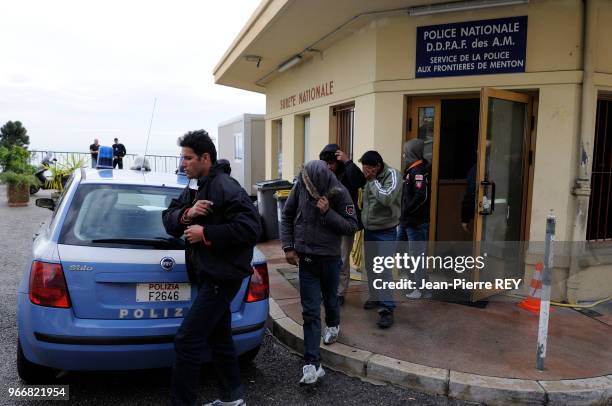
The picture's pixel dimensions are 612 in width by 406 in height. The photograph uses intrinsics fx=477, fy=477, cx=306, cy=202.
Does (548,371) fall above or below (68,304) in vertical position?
below

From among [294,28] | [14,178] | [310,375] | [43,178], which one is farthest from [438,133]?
[43,178]

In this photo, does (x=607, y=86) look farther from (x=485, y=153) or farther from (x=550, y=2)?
(x=485, y=153)

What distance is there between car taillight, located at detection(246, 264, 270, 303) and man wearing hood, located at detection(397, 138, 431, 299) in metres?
2.24

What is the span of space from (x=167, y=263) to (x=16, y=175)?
12.8m

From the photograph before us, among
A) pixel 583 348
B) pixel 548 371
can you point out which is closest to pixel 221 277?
pixel 548 371

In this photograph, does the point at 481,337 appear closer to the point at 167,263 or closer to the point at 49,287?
the point at 167,263

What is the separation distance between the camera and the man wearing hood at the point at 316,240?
348cm

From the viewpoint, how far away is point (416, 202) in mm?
5047

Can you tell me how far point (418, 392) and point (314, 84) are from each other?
18.6 feet

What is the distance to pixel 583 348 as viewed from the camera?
4.00 metres

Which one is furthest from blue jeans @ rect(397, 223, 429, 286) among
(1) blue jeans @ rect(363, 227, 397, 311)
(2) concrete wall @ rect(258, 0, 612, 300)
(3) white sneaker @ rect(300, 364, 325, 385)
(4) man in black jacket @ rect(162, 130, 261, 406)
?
(4) man in black jacket @ rect(162, 130, 261, 406)

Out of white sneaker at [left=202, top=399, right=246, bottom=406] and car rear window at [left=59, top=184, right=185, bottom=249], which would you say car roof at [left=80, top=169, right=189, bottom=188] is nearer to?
car rear window at [left=59, top=184, right=185, bottom=249]

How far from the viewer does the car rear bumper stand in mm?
2764

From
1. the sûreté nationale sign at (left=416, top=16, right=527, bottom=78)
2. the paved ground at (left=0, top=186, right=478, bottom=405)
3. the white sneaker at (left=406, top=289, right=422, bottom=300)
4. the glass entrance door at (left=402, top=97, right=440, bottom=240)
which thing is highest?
the sûreté nationale sign at (left=416, top=16, right=527, bottom=78)
